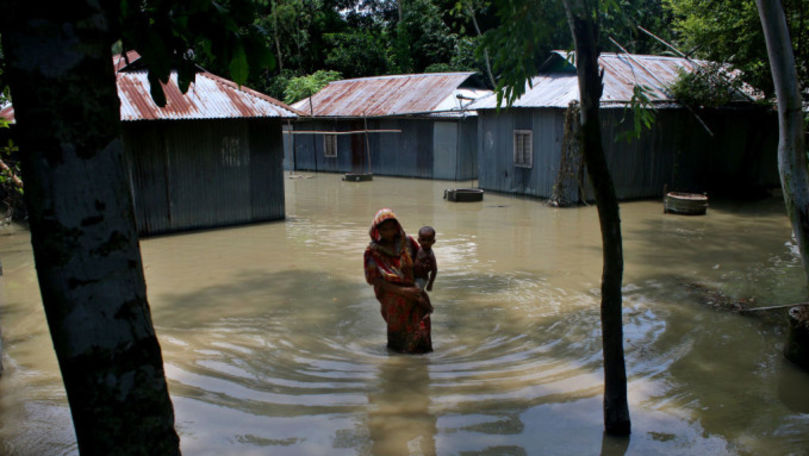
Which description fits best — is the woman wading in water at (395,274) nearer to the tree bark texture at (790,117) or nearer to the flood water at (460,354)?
the flood water at (460,354)

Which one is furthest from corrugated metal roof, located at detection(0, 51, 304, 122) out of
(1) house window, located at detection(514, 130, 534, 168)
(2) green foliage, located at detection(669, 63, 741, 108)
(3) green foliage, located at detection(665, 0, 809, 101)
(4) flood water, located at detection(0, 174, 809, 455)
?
(2) green foliage, located at detection(669, 63, 741, 108)

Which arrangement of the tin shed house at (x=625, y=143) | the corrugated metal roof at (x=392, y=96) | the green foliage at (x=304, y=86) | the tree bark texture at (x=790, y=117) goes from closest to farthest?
the tree bark texture at (x=790, y=117), the tin shed house at (x=625, y=143), the corrugated metal roof at (x=392, y=96), the green foliage at (x=304, y=86)

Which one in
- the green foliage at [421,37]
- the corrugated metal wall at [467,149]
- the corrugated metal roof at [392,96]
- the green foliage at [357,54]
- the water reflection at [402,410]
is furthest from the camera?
the green foliage at [357,54]

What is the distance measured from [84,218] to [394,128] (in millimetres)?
25908

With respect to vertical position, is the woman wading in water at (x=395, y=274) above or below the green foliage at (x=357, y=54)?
below

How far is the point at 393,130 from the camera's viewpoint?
86.0 feet

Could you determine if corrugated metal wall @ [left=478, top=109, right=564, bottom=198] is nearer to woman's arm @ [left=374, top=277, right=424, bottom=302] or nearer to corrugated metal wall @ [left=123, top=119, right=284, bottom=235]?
→ corrugated metal wall @ [left=123, top=119, right=284, bottom=235]

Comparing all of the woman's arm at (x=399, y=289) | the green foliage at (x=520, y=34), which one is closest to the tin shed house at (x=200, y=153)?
the woman's arm at (x=399, y=289)

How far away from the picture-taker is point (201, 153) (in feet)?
48.9

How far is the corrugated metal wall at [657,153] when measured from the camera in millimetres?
18984

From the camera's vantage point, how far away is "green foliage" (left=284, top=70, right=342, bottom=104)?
112ft

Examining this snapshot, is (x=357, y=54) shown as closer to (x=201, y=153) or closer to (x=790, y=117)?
(x=201, y=153)

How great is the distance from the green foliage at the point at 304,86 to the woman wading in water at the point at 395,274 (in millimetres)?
28002

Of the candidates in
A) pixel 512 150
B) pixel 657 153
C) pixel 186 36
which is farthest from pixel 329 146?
pixel 186 36
